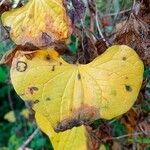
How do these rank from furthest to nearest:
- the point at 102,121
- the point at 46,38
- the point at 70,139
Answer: the point at 102,121
the point at 70,139
the point at 46,38

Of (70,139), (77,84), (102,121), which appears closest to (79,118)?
(77,84)

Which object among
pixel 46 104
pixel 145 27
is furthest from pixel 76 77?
pixel 145 27

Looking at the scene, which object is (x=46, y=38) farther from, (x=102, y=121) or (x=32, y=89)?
(x=102, y=121)

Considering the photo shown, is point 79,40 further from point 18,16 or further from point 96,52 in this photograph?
point 18,16

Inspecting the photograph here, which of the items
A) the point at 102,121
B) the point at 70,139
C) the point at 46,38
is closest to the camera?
the point at 46,38

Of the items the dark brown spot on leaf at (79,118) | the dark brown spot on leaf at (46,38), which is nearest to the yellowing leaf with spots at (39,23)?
the dark brown spot on leaf at (46,38)

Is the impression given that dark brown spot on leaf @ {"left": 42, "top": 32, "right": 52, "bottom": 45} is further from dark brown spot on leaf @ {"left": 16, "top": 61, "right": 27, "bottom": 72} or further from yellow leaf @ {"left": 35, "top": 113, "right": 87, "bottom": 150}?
yellow leaf @ {"left": 35, "top": 113, "right": 87, "bottom": 150}
